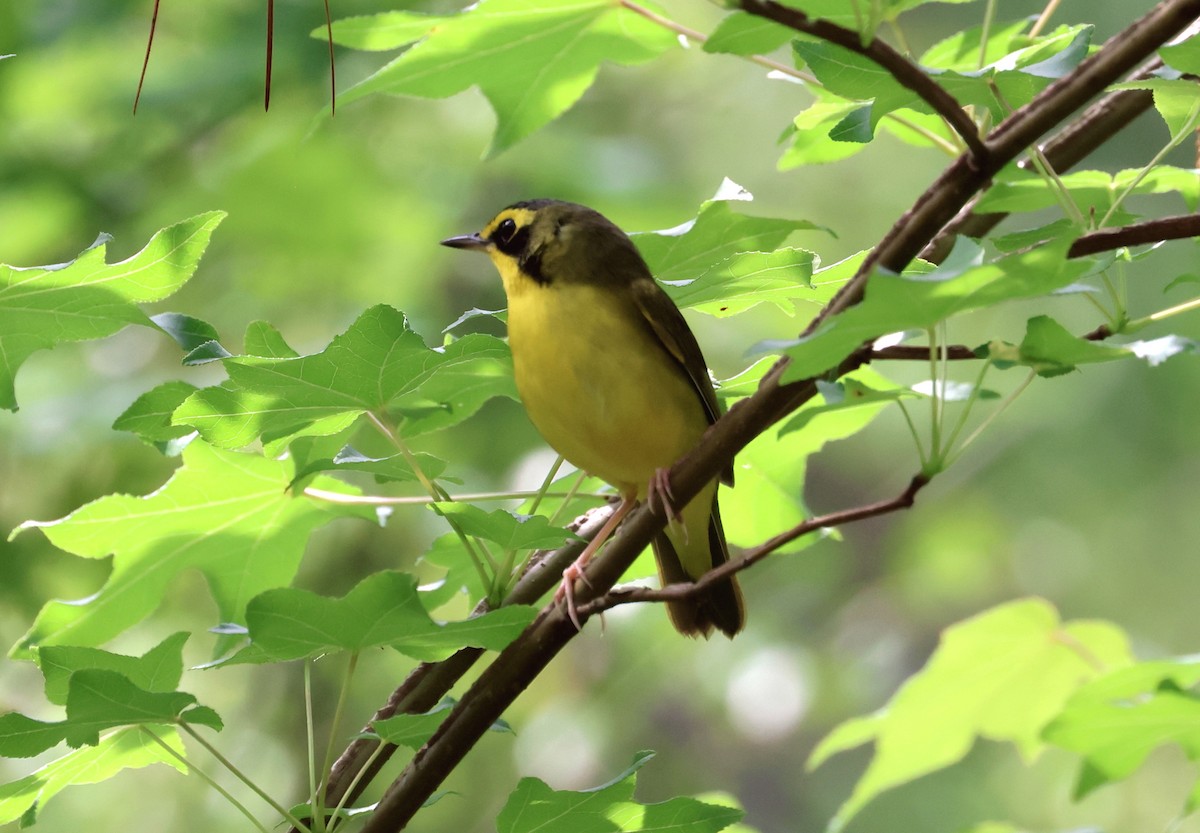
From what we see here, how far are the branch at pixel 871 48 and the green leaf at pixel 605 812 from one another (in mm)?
964

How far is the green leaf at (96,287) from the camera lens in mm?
1924

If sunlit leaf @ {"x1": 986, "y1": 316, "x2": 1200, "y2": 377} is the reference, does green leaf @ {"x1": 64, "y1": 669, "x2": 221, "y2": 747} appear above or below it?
below

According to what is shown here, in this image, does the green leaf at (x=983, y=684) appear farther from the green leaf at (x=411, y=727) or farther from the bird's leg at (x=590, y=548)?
the green leaf at (x=411, y=727)

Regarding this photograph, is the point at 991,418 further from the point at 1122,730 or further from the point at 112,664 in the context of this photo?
the point at 112,664

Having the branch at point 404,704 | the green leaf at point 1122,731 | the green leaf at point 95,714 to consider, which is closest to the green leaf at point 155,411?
the green leaf at point 95,714

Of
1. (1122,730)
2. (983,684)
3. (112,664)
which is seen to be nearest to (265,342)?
(112,664)

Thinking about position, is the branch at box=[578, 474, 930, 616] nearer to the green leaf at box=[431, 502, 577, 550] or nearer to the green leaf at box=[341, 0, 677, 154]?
the green leaf at box=[431, 502, 577, 550]

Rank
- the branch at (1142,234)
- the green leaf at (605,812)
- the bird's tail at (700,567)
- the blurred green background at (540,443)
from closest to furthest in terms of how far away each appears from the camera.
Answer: the branch at (1142,234)
the green leaf at (605,812)
the bird's tail at (700,567)
the blurred green background at (540,443)

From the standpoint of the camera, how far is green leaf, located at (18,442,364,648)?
7.33ft

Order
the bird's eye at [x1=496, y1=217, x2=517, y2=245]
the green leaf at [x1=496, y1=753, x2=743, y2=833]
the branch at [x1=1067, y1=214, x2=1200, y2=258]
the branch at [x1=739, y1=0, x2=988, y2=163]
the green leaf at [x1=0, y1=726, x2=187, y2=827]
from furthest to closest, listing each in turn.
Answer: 1. the bird's eye at [x1=496, y1=217, x2=517, y2=245]
2. the green leaf at [x1=0, y1=726, x2=187, y2=827]
3. the green leaf at [x1=496, y1=753, x2=743, y2=833]
4. the branch at [x1=1067, y1=214, x2=1200, y2=258]
5. the branch at [x1=739, y1=0, x2=988, y2=163]

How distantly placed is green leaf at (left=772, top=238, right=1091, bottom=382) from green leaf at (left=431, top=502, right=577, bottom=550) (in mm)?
512

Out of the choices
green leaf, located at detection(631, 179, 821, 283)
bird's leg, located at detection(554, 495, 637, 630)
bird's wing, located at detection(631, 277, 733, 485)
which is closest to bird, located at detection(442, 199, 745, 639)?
bird's wing, located at detection(631, 277, 733, 485)

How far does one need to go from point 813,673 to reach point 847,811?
7.15m

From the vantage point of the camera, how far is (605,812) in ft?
6.18
